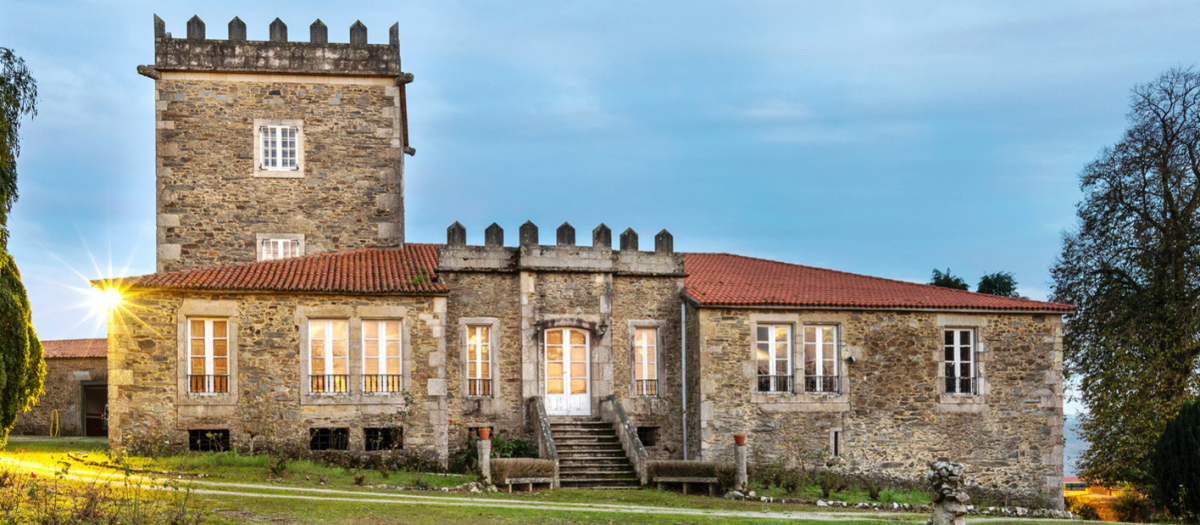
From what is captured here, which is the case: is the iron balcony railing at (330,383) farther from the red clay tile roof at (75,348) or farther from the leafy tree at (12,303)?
the red clay tile roof at (75,348)

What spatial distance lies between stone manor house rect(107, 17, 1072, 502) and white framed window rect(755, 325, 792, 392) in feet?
0.15

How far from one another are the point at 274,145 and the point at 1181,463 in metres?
21.1

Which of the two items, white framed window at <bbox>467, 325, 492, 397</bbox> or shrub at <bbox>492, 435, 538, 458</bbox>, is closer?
shrub at <bbox>492, 435, 538, 458</bbox>

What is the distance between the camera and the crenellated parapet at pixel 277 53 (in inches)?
1007

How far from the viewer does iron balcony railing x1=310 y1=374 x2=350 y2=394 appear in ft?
73.6

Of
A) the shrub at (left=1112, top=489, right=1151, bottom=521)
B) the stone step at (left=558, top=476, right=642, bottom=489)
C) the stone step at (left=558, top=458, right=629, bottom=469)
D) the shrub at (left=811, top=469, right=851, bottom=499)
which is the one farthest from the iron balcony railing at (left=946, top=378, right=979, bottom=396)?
the stone step at (left=558, top=476, right=642, bottom=489)

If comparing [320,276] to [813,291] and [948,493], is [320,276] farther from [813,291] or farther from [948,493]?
[948,493]

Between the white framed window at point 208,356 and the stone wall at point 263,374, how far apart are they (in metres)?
0.17

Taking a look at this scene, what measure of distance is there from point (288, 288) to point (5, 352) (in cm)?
565

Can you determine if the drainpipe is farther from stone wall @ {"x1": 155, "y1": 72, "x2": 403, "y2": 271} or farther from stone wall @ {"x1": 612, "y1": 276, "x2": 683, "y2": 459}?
stone wall @ {"x1": 155, "y1": 72, "x2": 403, "y2": 271}

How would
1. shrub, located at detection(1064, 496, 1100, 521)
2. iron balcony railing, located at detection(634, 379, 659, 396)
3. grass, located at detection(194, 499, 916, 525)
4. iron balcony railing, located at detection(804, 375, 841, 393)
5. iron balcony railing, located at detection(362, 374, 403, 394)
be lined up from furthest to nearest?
shrub, located at detection(1064, 496, 1100, 521) → iron balcony railing, located at detection(634, 379, 659, 396) → iron balcony railing, located at detection(804, 375, 841, 393) → iron balcony railing, located at detection(362, 374, 403, 394) → grass, located at detection(194, 499, 916, 525)

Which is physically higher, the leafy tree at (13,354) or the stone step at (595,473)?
the leafy tree at (13,354)

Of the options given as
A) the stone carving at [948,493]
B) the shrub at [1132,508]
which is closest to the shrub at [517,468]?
the stone carving at [948,493]

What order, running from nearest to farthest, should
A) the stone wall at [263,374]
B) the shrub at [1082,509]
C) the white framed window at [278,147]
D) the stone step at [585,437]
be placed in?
the stone wall at [263,374]
the stone step at [585,437]
the white framed window at [278,147]
the shrub at [1082,509]
